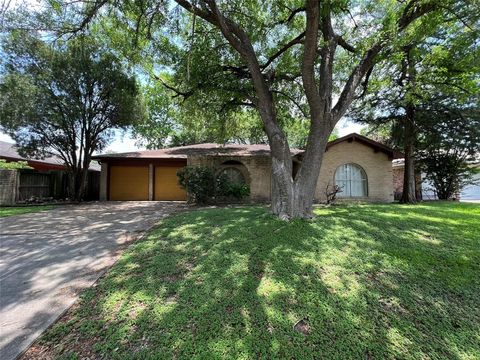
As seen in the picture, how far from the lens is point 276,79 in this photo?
34.9 ft

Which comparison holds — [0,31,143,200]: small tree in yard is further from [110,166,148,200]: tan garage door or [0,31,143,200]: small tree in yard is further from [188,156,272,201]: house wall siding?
[188,156,272,201]: house wall siding

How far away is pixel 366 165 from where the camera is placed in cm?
1473

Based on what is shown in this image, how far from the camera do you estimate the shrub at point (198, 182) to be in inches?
479

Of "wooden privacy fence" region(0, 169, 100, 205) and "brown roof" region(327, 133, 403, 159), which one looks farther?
"brown roof" region(327, 133, 403, 159)

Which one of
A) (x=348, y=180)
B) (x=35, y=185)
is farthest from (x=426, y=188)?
(x=35, y=185)

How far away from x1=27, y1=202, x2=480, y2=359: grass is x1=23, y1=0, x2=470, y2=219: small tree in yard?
242 cm

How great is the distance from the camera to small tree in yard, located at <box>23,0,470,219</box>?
654cm

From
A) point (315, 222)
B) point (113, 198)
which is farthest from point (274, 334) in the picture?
point (113, 198)

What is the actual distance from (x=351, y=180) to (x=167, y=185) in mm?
11362

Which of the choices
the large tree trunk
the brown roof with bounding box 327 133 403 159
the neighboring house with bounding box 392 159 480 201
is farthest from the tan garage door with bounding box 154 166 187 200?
the neighboring house with bounding box 392 159 480 201

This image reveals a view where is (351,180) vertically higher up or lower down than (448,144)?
lower down

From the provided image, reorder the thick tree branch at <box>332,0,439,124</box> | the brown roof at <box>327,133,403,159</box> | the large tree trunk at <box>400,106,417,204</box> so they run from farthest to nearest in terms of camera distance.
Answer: the brown roof at <box>327,133,403,159</box> → the large tree trunk at <box>400,106,417,204</box> → the thick tree branch at <box>332,0,439,124</box>

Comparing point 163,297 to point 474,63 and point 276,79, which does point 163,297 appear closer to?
point 276,79

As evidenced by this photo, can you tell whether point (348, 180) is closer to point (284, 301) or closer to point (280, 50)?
point (280, 50)
